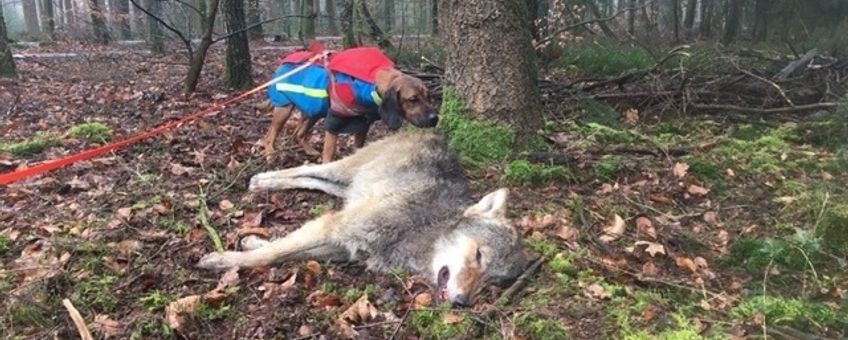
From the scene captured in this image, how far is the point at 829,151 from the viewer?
24.1 feet

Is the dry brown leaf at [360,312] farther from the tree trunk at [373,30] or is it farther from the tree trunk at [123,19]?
the tree trunk at [123,19]

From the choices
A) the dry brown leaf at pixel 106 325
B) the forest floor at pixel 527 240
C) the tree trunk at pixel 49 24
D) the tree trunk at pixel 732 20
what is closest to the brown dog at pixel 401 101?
the forest floor at pixel 527 240

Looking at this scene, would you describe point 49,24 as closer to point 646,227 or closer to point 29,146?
point 29,146

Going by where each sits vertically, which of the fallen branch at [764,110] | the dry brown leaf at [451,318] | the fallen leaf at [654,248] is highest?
the fallen branch at [764,110]

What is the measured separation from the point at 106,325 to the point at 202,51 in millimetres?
7200

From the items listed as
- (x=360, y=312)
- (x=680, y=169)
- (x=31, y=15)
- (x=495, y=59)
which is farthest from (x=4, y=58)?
(x=31, y=15)

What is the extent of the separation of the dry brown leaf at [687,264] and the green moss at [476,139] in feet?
6.71

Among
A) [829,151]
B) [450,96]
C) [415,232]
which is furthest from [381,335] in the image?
[829,151]

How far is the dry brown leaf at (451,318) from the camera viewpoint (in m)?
3.86

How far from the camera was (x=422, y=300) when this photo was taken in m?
4.20

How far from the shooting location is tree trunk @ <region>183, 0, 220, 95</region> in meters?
10.2

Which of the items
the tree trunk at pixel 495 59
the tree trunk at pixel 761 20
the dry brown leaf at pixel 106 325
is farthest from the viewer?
the tree trunk at pixel 761 20

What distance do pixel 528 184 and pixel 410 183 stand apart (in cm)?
119

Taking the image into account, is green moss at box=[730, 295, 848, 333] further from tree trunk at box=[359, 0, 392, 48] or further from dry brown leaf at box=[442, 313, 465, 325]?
tree trunk at box=[359, 0, 392, 48]
